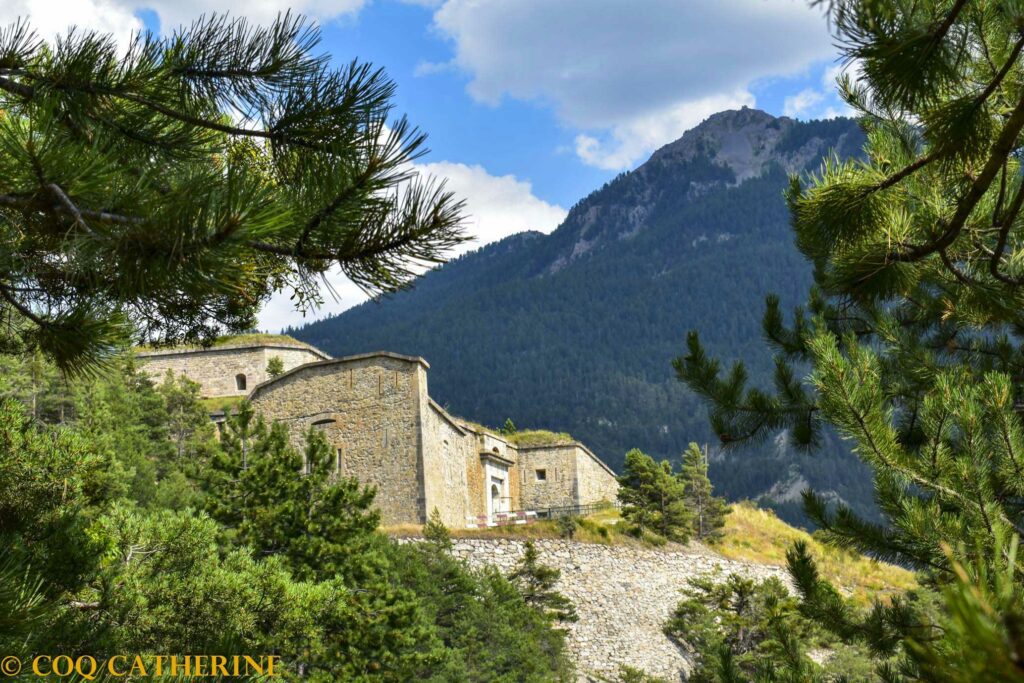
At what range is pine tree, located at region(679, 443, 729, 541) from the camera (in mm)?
30656

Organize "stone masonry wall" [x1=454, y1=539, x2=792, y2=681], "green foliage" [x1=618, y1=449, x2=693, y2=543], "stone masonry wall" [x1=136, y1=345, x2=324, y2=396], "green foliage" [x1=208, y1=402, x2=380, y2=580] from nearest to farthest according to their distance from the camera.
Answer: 1. "green foliage" [x1=208, y1=402, x2=380, y2=580]
2. "stone masonry wall" [x1=454, y1=539, x2=792, y2=681]
3. "green foliage" [x1=618, y1=449, x2=693, y2=543]
4. "stone masonry wall" [x1=136, y1=345, x2=324, y2=396]

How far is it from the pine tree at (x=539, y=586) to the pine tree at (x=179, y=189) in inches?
752

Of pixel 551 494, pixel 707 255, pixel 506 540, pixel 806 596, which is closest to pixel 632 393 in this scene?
pixel 707 255

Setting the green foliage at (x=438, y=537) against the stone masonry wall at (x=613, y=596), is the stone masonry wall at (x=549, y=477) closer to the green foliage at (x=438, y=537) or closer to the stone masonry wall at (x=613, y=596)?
the stone masonry wall at (x=613, y=596)

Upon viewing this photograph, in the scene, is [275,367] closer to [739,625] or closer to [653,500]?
[653,500]

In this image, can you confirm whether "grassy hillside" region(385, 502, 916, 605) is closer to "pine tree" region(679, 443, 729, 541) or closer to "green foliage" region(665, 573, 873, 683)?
"pine tree" region(679, 443, 729, 541)

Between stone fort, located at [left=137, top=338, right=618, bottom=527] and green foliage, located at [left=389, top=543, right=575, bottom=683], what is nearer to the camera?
green foliage, located at [left=389, top=543, right=575, bottom=683]

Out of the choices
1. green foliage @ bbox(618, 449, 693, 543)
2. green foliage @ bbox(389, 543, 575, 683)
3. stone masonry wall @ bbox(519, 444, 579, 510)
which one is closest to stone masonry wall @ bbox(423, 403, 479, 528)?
stone masonry wall @ bbox(519, 444, 579, 510)

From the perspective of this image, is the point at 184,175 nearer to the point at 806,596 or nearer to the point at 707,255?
the point at 806,596

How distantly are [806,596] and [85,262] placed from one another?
5.69 meters

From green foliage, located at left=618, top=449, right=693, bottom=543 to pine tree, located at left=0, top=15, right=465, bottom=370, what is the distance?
81.4ft

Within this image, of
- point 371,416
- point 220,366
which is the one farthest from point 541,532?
point 220,366

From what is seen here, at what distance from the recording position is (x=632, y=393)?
445 feet

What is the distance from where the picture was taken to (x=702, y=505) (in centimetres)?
3178
